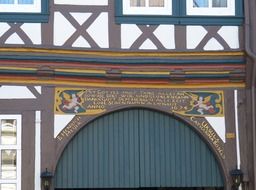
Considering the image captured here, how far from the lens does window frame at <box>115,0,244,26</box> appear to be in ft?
39.5

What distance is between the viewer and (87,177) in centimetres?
1175

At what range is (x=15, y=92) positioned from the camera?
11609mm

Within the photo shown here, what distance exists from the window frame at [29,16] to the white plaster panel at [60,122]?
4.96 ft

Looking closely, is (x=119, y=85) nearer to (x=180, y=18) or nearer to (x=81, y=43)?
(x=81, y=43)

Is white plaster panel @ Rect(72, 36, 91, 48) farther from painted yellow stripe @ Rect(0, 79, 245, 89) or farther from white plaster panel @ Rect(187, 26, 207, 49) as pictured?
white plaster panel @ Rect(187, 26, 207, 49)

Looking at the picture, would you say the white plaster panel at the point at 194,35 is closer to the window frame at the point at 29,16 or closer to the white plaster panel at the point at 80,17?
the white plaster panel at the point at 80,17

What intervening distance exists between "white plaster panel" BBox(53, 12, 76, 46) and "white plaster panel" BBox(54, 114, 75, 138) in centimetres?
113

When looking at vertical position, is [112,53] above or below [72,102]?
above

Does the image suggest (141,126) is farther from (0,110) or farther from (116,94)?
(0,110)

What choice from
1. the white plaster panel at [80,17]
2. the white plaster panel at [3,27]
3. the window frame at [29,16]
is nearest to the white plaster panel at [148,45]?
the white plaster panel at [80,17]

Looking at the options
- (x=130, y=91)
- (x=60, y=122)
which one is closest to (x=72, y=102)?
(x=60, y=122)

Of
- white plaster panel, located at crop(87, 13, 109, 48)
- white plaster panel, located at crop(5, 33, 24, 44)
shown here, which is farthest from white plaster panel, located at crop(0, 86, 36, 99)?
white plaster panel, located at crop(87, 13, 109, 48)

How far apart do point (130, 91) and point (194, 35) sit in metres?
1.36

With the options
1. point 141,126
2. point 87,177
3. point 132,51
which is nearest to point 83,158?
point 87,177
